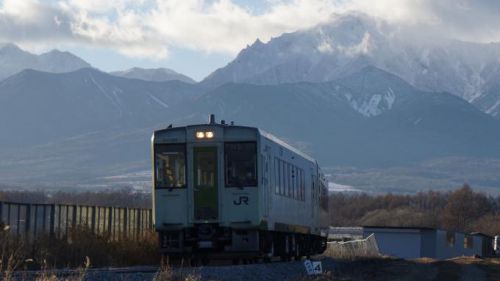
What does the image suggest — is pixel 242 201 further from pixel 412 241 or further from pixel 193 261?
pixel 412 241

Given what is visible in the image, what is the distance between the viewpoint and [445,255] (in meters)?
80.8

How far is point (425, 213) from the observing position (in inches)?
5635

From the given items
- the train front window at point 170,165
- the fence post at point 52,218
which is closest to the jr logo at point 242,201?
the train front window at point 170,165

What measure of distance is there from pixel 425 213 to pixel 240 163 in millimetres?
117718

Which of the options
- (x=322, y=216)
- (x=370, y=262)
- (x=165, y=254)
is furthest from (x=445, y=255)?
(x=165, y=254)

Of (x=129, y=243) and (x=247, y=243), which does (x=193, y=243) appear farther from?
(x=129, y=243)

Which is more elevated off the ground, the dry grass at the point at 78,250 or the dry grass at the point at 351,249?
the dry grass at the point at 351,249

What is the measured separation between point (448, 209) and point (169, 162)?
11728 centimetres

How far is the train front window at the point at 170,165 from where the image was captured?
1094 inches

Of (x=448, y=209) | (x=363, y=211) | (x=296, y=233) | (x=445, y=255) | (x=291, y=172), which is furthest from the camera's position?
(x=363, y=211)

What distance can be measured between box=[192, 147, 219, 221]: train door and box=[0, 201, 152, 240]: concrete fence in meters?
4.61

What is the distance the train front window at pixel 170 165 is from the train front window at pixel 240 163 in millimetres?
1054

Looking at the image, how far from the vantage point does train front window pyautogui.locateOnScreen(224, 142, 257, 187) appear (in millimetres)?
27672

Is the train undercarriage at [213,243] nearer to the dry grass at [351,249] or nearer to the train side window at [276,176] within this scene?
the train side window at [276,176]
